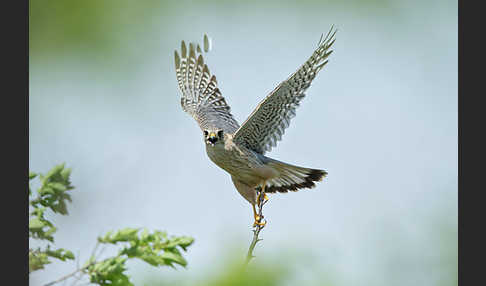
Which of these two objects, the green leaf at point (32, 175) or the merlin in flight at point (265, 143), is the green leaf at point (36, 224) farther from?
the merlin in flight at point (265, 143)

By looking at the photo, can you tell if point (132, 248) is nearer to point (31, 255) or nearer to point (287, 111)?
point (31, 255)

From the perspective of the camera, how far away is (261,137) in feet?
21.0

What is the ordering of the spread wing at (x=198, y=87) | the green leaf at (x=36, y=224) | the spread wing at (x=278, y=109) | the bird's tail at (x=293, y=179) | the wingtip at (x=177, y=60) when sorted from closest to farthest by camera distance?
the green leaf at (x=36, y=224)
the spread wing at (x=278, y=109)
the bird's tail at (x=293, y=179)
the spread wing at (x=198, y=87)
the wingtip at (x=177, y=60)

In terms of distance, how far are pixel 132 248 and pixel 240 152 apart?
3.70 m

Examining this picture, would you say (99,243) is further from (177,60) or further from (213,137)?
(177,60)

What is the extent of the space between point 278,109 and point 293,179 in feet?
3.25

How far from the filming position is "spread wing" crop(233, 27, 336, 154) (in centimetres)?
576

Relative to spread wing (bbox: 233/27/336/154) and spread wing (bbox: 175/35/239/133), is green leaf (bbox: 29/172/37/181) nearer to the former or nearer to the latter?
spread wing (bbox: 233/27/336/154)

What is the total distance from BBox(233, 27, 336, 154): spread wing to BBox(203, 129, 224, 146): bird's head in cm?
19

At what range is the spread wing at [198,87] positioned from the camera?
777 cm

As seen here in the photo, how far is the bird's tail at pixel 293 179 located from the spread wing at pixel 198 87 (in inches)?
51.0

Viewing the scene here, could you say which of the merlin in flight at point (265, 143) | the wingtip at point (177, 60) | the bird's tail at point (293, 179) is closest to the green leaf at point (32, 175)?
the merlin in flight at point (265, 143)

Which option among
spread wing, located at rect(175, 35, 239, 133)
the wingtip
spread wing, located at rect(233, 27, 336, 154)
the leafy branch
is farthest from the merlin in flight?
the leafy branch

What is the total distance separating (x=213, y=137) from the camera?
6.12 metres
